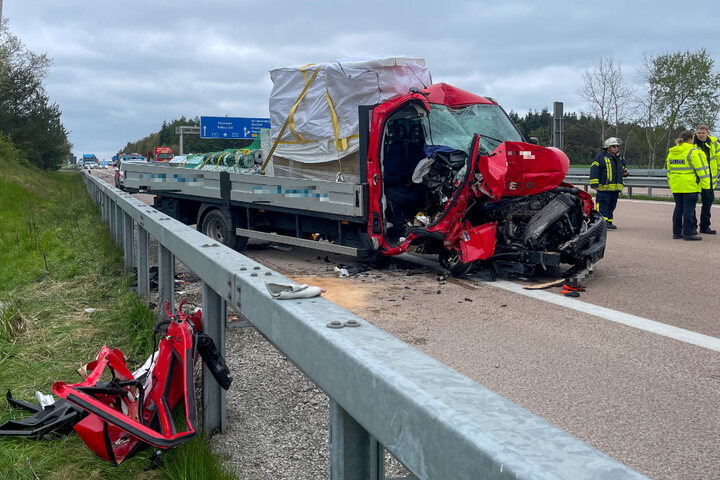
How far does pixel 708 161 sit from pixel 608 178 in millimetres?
1996

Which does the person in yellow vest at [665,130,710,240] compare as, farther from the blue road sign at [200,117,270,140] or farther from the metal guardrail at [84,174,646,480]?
the blue road sign at [200,117,270,140]

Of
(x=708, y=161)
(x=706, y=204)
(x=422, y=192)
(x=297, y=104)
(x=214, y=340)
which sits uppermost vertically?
(x=297, y=104)

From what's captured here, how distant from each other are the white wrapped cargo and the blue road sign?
30294mm

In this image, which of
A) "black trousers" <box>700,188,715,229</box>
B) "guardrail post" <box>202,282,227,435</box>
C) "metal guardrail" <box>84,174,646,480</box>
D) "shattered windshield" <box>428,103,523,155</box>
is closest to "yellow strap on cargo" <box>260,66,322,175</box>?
"shattered windshield" <box>428,103,523,155</box>

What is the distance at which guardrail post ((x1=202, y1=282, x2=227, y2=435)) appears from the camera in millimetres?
3185

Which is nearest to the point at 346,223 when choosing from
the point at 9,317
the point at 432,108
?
the point at 432,108

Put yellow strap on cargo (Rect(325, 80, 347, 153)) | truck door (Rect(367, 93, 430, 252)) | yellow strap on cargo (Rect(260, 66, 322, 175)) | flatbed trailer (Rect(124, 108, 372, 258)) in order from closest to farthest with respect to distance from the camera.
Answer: truck door (Rect(367, 93, 430, 252)) < flatbed trailer (Rect(124, 108, 372, 258)) < yellow strap on cargo (Rect(325, 80, 347, 153)) < yellow strap on cargo (Rect(260, 66, 322, 175))

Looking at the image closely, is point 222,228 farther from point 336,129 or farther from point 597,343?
point 597,343

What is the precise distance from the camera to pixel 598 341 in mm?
5848

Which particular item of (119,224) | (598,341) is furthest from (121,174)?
(598,341)

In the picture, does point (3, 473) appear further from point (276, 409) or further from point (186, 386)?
point (276, 409)

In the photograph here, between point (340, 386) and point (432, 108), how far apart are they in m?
8.57

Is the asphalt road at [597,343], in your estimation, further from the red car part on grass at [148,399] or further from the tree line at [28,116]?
the tree line at [28,116]

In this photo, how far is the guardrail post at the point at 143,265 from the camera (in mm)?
5766
